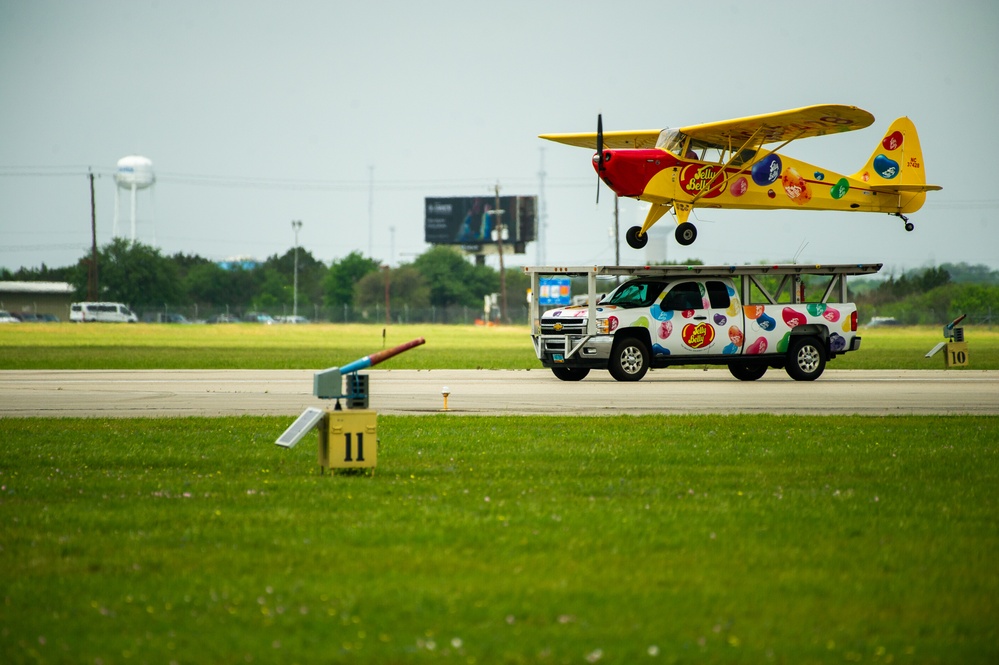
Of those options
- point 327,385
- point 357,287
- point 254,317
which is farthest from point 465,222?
point 327,385

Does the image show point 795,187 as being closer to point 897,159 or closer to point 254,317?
point 897,159

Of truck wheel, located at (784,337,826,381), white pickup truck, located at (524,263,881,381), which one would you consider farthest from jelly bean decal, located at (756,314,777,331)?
truck wheel, located at (784,337,826,381)

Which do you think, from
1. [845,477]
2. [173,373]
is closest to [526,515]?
[845,477]

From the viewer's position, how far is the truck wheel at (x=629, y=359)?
22.3 m

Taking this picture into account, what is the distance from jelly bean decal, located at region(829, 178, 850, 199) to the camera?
2233 cm

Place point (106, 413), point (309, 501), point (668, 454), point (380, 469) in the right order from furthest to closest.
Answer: point (106, 413) < point (668, 454) < point (380, 469) < point (309, 501)

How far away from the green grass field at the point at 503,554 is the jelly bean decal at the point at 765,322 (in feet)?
35.2

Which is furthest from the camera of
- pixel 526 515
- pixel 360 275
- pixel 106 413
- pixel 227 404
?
pixel 360 275

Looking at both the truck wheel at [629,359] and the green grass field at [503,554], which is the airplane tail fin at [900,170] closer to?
the truck wheel at [629,359]

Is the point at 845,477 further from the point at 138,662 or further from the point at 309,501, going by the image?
the point at 138,662

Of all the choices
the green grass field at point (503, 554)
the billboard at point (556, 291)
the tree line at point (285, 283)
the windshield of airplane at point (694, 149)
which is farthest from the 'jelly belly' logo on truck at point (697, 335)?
the tree line at point (285, 283)

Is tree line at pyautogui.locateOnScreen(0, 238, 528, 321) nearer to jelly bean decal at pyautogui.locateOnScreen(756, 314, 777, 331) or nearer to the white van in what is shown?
the white van

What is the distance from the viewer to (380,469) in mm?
10391

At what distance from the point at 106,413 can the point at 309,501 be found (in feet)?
28.3
